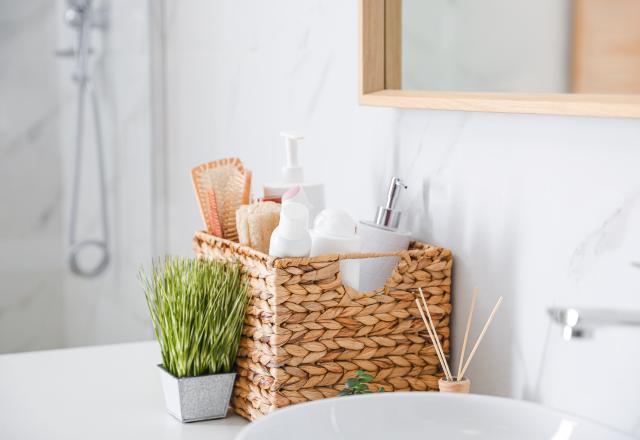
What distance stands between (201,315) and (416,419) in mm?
321

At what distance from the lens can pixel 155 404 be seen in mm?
1175

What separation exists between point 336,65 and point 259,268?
494 mm


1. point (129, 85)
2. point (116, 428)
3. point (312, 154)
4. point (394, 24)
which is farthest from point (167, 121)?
point (116, 428)

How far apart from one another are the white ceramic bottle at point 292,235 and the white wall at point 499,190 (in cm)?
21

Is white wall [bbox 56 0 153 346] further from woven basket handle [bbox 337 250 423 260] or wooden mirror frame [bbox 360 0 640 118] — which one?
woven basket handle [bbox 337 250 423 260]

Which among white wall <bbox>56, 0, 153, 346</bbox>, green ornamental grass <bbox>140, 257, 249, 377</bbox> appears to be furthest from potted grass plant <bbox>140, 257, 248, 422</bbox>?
white wall <bbox>56, 0, 153, 346</bbox>

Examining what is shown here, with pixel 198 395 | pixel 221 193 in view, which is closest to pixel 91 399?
pixel 198 395

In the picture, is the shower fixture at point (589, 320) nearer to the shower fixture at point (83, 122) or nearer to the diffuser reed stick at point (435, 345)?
the diffuser reed stick at point (435, 345)

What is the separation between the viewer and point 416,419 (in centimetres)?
88

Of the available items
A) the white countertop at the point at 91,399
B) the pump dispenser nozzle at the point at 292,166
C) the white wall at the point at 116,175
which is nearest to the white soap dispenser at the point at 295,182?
the pump dispenser nozzle at the point at 292,166

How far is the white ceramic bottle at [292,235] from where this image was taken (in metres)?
1.03

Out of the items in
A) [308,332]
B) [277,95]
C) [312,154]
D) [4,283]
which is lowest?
[4,283]

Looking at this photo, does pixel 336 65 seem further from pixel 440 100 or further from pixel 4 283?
pixel 4 283

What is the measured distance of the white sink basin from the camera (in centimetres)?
83
